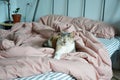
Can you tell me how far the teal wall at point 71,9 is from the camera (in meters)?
2.51

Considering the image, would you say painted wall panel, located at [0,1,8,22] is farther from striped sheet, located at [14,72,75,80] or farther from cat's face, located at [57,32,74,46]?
striped sheet, located at [14,72,75,80]

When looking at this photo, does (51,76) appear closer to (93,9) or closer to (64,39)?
(64,39)

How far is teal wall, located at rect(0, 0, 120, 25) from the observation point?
2.51 meters

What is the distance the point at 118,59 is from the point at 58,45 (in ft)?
4.32

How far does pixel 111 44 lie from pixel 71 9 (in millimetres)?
1043

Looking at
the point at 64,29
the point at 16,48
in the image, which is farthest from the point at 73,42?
the point at 16,48

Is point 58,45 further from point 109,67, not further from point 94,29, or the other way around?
point 94,29

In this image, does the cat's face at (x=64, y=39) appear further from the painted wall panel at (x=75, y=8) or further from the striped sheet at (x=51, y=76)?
the painted wall panel at (x=75, y=8)

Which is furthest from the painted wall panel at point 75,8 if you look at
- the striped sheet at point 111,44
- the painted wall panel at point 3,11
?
the painted wall panel at point 3,11

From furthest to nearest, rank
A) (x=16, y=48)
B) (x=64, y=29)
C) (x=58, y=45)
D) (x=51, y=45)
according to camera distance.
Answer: (x=64, y=29), (x=51, y=45), (x=58, y=45), (x=16, y=48)

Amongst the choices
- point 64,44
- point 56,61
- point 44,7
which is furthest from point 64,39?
point 44,7

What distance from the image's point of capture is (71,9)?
2814 millimetres

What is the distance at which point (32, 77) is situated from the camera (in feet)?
3.75

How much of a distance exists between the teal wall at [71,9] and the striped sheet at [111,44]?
405mm
